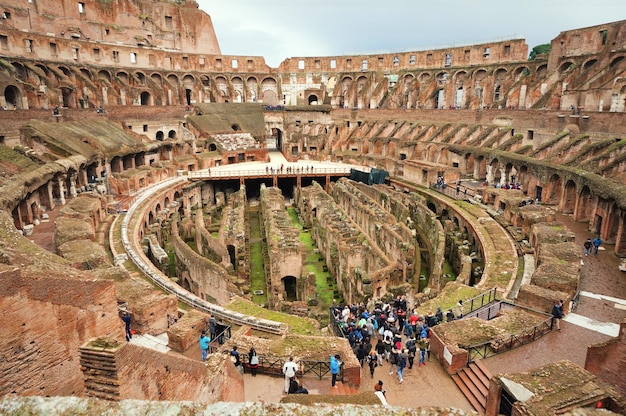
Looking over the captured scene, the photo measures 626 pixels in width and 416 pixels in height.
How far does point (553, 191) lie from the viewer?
25.5 meters

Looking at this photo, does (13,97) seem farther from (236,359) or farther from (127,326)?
(236,359)

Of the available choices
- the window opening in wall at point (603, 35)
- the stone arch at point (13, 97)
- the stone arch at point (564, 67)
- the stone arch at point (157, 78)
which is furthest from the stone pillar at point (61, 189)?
the window opening in wall at point (603, 35)

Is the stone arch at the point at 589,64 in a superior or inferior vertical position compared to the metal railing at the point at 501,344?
superior

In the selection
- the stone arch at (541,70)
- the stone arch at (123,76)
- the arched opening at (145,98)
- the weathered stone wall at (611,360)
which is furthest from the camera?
the arched opening at (145,98)

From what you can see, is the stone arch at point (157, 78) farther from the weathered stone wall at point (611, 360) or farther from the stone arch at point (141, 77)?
the weathered stone wall at point (611, 360)

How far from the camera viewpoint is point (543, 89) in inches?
1496

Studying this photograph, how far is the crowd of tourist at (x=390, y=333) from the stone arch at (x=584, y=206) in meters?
13.5

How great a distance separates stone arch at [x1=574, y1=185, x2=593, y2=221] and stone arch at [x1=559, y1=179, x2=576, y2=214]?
4.43 ft

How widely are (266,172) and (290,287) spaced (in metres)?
19.1

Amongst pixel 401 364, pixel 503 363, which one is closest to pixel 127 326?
pixel 401 364

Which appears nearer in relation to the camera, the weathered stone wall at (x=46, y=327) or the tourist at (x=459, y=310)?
the weathered stone wall at (x=46, y=327)

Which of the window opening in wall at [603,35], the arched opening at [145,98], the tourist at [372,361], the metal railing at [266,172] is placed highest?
the window opening in wall at [603,35]

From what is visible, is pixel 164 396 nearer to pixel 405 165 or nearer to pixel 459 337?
pixel 459 337

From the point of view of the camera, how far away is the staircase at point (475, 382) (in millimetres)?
9352
